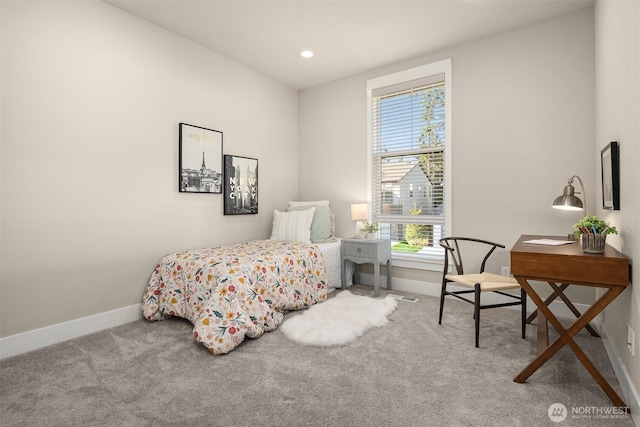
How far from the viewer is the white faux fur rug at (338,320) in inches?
101

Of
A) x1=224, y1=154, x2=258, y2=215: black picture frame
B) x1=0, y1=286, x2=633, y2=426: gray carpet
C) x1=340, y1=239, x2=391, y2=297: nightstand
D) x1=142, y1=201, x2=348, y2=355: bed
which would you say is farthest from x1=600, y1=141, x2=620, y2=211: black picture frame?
x1=224, y1=154, x2=258, y2=215: black picture frame

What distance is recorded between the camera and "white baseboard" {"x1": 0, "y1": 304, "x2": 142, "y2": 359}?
236 cm

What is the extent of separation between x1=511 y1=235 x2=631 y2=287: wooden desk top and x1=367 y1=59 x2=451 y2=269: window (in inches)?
72.4

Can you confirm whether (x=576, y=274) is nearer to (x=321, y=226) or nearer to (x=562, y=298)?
(x=562, y=298)

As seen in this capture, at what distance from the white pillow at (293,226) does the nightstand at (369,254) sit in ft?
1.59

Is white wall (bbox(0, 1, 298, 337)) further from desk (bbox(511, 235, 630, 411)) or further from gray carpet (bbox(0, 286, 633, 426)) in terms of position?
desk (bbox(511, 235, 630, 411))

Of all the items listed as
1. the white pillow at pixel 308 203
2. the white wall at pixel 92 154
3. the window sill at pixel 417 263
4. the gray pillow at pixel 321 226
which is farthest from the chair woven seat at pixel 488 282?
the white wall at pixel 92 154

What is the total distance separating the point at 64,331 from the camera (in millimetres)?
2613

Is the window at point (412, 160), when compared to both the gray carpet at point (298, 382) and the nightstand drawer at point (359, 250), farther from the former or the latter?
the gray carpet at point (298, 382)

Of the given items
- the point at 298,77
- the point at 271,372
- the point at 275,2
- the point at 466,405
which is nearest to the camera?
the point at 466,405

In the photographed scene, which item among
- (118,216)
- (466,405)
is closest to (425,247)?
(466,405)

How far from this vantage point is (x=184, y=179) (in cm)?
344

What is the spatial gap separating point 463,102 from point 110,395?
3948 mm

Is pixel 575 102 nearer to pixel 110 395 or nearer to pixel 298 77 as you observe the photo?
pixel 298 77
